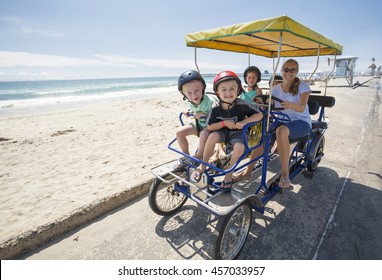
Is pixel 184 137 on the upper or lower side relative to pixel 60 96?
upper

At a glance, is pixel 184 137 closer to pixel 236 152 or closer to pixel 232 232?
pixel 236 152

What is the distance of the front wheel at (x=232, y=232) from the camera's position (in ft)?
7.17

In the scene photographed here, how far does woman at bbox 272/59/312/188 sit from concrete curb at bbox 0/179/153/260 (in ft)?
8.25

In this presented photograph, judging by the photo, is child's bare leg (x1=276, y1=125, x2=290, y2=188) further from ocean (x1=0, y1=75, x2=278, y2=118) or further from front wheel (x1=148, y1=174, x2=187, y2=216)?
front wheel (x1=148, y1=174, x2=187, y2=216)

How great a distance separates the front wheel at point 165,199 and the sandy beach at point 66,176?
0.69m

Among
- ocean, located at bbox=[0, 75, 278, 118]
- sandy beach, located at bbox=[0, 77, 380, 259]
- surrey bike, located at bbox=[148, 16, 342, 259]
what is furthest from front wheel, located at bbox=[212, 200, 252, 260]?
ocean, located at bbox=[0, 75, 278, 118]

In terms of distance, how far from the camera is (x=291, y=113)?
3.53 m

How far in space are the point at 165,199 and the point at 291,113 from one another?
2632mm

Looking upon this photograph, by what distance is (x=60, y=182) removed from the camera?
13.3 ft

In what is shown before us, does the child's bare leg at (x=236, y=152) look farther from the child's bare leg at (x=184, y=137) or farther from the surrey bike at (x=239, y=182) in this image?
the child's bare leg at (x=184, y=137)

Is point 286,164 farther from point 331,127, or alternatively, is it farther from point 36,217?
point 331,127

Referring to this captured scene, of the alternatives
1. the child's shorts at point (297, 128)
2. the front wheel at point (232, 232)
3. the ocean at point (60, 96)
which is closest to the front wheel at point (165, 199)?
the front wheel at point (232, 232)

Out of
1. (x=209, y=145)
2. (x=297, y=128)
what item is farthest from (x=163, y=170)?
(x=297, y=128)

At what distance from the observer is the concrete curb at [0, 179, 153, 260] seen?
2531 millimetres
